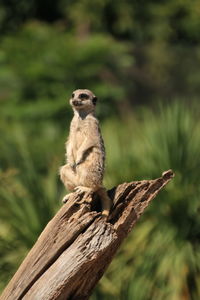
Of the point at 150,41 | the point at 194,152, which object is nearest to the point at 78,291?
the point at 194,152

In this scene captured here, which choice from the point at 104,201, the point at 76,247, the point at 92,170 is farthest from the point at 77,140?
the point at 76,247

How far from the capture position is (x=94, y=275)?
5.08 metres

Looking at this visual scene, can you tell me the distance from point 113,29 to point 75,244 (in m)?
17.4

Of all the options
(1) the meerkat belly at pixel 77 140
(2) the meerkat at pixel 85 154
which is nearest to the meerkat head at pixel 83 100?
(2) the meerkat at pixel 85 154

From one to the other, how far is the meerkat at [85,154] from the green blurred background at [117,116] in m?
1.46

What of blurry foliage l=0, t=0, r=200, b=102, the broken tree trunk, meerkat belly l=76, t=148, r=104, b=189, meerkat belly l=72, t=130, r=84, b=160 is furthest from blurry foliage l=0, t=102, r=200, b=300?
blurry foliage l=0, t=0, r=200, b=102

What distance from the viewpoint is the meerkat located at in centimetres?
536

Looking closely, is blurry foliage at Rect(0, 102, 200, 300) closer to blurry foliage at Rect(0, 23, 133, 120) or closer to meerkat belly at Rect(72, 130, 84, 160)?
meerkat belly at Rect(72, 130, 84, 160)

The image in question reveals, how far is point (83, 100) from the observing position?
19.1 feet

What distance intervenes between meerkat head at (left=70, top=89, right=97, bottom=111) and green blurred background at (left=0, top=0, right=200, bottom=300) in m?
1.48

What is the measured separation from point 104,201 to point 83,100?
0.93 metres

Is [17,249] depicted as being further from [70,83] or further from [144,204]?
[70,83]

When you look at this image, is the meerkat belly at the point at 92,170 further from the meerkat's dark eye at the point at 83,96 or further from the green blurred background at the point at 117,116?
the green blurred background at the point at 117,116

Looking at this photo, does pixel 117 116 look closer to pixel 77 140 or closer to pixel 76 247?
pixel 77 140
